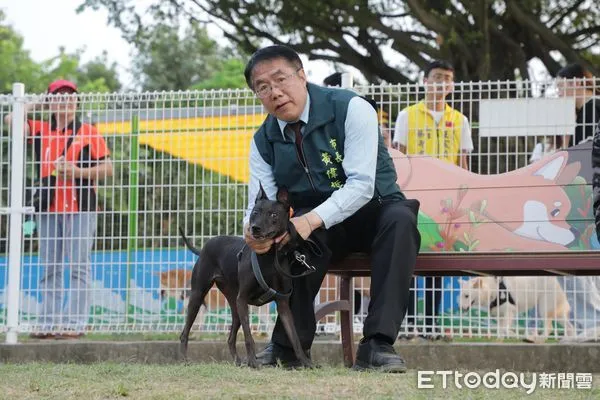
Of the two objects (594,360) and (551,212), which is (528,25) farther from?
(551,212)

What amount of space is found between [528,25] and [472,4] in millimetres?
1009

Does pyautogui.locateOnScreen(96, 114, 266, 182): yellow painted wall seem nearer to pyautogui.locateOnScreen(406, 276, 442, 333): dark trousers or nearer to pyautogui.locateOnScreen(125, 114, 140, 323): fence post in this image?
pyautogui.locateOnScreen(125, 114, 140, 323): fence post

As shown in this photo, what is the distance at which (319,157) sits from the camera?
20.2 feet

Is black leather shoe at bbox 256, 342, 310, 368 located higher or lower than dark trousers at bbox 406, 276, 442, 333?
lower

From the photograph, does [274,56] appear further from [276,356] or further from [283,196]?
[276,356]

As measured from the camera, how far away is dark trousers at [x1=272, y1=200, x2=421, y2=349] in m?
5.89

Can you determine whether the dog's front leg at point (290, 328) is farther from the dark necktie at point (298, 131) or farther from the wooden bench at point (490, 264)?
the dark necktie at point (298, 131)

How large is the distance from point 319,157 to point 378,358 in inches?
43.3

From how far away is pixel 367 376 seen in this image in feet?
18.0

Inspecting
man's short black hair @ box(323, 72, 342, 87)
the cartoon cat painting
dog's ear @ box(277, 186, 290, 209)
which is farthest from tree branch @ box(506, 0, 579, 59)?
dog's ear @ box(277, 186, 290, 209)

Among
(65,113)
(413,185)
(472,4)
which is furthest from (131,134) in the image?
(472,4)

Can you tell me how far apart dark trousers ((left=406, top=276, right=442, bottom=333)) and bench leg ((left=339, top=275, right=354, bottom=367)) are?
5.38ft

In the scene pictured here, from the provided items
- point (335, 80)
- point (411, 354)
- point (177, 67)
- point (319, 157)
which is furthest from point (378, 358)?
point (177, 67)

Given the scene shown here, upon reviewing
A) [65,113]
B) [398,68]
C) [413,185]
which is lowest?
[413,185]
